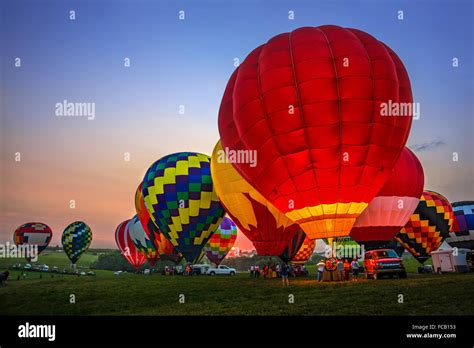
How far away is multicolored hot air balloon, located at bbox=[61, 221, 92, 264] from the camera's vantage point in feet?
137

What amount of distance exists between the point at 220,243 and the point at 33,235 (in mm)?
17046

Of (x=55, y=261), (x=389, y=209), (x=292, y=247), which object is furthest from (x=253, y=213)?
(x=55, y=261)

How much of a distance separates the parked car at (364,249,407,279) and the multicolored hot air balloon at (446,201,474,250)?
13484mm

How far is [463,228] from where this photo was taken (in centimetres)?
2666

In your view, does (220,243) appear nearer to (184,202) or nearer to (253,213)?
(184,202)

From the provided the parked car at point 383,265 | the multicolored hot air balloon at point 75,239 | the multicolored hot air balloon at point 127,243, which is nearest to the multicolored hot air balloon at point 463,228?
the parked car at point 383,265

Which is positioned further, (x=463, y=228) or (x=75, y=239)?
(x=75, y=239)

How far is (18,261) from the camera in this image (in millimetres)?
52594

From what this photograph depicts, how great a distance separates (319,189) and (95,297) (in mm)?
6837

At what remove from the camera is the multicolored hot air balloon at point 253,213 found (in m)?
19.4

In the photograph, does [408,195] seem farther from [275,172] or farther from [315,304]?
[315,304]

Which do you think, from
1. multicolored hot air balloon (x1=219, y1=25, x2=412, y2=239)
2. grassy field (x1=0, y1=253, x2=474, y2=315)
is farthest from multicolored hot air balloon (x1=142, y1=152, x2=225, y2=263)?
grassy field (x1=0, y1=253, x2=474, y2=315)

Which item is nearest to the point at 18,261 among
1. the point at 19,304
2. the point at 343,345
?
the point at 19,304

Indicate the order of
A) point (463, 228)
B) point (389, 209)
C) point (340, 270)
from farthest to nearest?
1. point (463, 228)
2. point (389, 209)
3. point (340, 270)
